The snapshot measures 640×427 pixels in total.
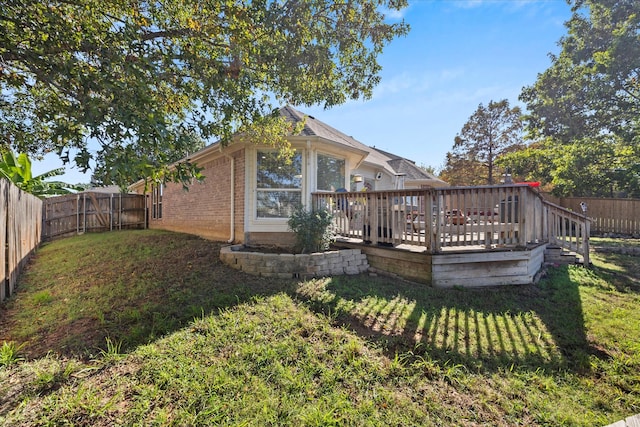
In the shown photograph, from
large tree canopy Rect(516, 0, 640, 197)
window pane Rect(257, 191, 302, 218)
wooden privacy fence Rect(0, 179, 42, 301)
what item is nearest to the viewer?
wooden privacy fence Rect(0, 179, 42, 301)

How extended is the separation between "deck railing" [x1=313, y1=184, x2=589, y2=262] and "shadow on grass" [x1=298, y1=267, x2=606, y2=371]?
39.5 inches

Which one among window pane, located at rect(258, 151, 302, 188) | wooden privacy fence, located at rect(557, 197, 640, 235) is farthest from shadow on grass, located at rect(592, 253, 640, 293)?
window pane, located at rect(258, 151, 302, 188)

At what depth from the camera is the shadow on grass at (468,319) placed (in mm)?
3303

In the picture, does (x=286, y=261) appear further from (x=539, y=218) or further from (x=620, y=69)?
(x=620, y=69)

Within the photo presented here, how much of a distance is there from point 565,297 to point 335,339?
4.77 meters

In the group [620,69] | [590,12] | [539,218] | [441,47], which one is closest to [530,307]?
[539,218]

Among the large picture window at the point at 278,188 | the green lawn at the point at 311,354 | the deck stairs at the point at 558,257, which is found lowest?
the green lawn at the point at 311,354

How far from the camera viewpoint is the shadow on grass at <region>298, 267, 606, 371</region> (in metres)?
3.30

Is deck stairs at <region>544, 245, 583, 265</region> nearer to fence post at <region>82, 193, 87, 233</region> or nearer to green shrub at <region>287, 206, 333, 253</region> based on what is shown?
green shrub at <region>287, 206, 333, 253</region>

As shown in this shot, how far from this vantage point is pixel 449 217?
19.3 ft

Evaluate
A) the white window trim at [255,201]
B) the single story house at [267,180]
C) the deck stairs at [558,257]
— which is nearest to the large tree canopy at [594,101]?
the deck stairs at [558,257]

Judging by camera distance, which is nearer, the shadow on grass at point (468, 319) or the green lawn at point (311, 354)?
the green lawn at point (311, 354)

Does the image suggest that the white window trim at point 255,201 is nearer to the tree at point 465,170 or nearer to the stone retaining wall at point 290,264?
the stone retaining wall at point 290,264

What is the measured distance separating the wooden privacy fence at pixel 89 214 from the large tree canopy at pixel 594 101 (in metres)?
24.2
